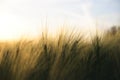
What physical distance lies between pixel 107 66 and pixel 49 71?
599 millimetres

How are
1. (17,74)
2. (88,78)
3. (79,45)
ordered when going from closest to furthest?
(17,74) → (88,78) → (79,45)

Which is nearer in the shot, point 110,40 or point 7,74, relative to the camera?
point 7,74

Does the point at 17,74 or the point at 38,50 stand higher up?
the point at 38,50

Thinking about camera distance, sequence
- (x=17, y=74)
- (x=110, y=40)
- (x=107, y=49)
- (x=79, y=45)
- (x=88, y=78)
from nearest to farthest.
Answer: (x=17, y=74) → (x=88, y=78) → (x=79, y=45) → (x=107, y=49) → (x=110, y=40)

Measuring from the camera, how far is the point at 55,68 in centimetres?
226

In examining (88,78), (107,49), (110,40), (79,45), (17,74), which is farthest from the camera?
(110,40)

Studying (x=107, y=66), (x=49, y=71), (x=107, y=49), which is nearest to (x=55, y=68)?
(x=49, y=71)

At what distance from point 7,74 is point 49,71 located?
29 cm

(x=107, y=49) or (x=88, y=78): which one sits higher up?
(x=107, y=49)

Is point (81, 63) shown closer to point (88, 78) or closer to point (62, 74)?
point (88, 78)

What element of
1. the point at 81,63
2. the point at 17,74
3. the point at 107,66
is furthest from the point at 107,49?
the point at 17,74

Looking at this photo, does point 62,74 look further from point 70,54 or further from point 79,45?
point 79,45

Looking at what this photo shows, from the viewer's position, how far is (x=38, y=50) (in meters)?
2.44

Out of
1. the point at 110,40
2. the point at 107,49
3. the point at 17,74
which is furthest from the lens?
the point at 110,40
